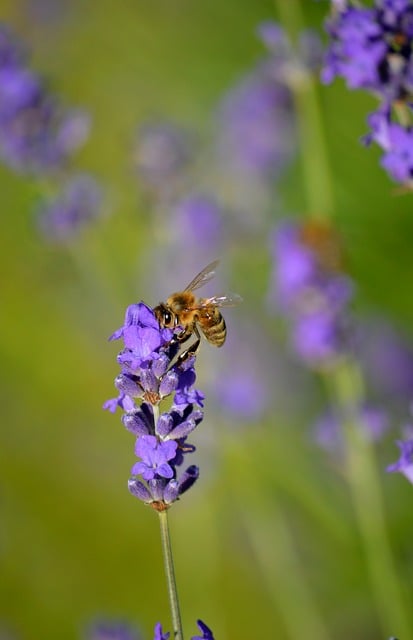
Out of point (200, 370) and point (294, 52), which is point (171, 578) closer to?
point (294, 52)

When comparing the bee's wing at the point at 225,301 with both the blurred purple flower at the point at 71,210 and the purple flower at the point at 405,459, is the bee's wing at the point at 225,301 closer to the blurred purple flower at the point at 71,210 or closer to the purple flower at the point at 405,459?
the purple flower at the point at 405,459

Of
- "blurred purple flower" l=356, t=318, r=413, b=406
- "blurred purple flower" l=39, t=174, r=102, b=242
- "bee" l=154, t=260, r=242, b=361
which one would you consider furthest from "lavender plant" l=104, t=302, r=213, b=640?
"blurred purple flower" l=356, t=318, r=413, b=406

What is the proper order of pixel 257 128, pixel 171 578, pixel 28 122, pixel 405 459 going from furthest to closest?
pixel 257 128 < pixel 28 122 < pixel 405 459 < pixel 171 578

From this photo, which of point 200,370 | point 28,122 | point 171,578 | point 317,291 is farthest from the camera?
point 200,370

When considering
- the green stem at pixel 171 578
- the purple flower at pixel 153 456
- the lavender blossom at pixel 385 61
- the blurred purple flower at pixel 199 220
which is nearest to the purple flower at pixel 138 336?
the purple flower at pixel 153 456

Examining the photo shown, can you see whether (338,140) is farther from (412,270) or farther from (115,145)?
(115,145)

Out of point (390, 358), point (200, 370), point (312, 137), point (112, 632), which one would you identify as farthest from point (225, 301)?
point (390, 358)

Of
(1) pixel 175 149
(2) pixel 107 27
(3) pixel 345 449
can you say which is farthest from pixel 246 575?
(2) pixel 107 27
